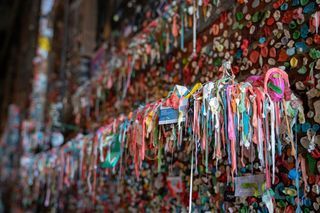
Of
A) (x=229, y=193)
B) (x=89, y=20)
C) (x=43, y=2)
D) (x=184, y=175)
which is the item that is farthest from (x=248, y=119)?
(x=43, y=2)

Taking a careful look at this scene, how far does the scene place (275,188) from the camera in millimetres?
1641

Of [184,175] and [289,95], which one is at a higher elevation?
[289,95]

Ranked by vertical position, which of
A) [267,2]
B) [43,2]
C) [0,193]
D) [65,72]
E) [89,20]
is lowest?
[0,193]

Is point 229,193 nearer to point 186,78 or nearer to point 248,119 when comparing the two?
point 248,119

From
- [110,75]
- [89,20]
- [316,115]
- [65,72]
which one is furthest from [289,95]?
[65,72]

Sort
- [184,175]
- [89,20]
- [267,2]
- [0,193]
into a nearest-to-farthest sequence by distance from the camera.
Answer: [267,2] < [184,175] < [89,20] < [0,193]

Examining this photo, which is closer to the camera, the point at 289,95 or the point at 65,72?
the point at 289,95

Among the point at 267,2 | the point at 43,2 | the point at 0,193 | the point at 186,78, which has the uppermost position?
the point at 43,2

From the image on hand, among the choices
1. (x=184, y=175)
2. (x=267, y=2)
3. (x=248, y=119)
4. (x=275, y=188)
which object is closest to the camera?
(x=248, y=119)

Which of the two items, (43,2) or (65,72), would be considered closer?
(65,72)

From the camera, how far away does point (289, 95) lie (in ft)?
4.90

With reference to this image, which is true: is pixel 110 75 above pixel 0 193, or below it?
above

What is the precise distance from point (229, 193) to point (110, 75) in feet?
6.10

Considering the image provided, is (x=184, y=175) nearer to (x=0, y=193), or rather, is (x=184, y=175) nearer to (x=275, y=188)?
(x=275, y=188)
